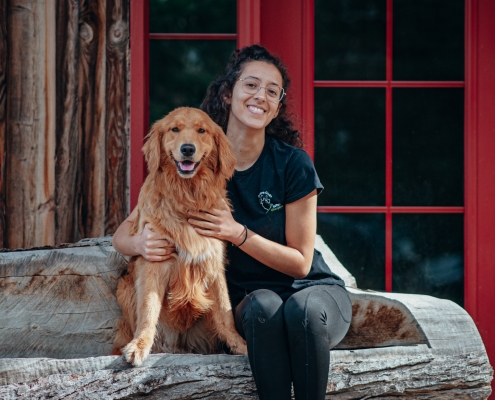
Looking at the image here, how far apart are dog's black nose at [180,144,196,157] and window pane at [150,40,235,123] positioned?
3.79ft

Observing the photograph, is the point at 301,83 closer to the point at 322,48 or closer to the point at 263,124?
the point at 322,48

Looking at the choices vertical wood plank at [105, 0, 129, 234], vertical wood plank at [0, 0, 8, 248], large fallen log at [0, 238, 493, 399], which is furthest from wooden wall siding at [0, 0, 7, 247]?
large fallen log at [0, 238, 493, 399]

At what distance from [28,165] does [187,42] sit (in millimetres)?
1071

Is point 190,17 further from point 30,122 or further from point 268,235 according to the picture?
point 268,235

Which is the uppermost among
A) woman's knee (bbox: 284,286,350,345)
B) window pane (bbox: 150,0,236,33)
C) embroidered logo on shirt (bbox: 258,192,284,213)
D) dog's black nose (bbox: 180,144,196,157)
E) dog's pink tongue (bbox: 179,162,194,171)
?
window pane (bbox: 150,0,236,33)

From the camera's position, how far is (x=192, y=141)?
2.45 meters

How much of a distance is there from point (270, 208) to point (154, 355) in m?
0.73

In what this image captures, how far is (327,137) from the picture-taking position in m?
3.59

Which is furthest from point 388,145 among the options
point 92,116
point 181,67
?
point 92,116

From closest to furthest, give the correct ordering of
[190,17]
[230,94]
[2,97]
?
[230,94] < [2,97] < [190,17]

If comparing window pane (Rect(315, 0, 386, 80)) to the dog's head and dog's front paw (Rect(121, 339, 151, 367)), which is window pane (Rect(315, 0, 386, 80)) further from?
dog's front paw (Rect(121, 339, 151, 367))

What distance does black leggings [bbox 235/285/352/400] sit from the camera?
83.0 inches

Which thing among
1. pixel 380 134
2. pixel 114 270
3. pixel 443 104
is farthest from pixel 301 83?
pixel 114 270

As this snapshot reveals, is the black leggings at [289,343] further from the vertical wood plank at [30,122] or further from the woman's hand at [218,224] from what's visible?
the vertical wood plank at [30,122]
